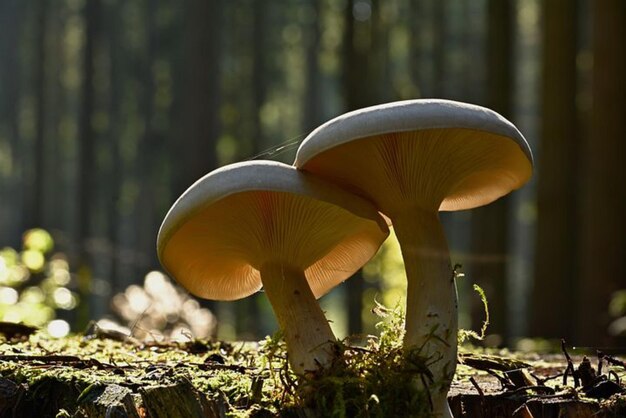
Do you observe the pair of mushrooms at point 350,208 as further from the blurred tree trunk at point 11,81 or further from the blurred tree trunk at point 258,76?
the blurred tree trunk at point 11,81

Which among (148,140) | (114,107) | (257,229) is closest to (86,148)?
(148,140)

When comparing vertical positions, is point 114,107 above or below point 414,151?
below

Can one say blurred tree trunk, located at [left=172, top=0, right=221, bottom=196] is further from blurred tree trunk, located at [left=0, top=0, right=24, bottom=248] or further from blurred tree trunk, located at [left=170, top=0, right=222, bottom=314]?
blurred tree trunk, located at [left=0, top=0, right=24, bottom=248]

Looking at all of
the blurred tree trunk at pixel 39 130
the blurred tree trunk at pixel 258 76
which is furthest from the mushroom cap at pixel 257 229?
the blurred tree trunk at pixel 39 130

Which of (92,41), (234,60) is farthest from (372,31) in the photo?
(234,60)

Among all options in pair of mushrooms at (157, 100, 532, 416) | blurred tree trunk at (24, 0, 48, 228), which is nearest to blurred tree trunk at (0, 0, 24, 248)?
blurred tree trunk at (24, 0, 48, 228)

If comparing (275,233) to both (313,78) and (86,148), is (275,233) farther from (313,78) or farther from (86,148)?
(313,78)
